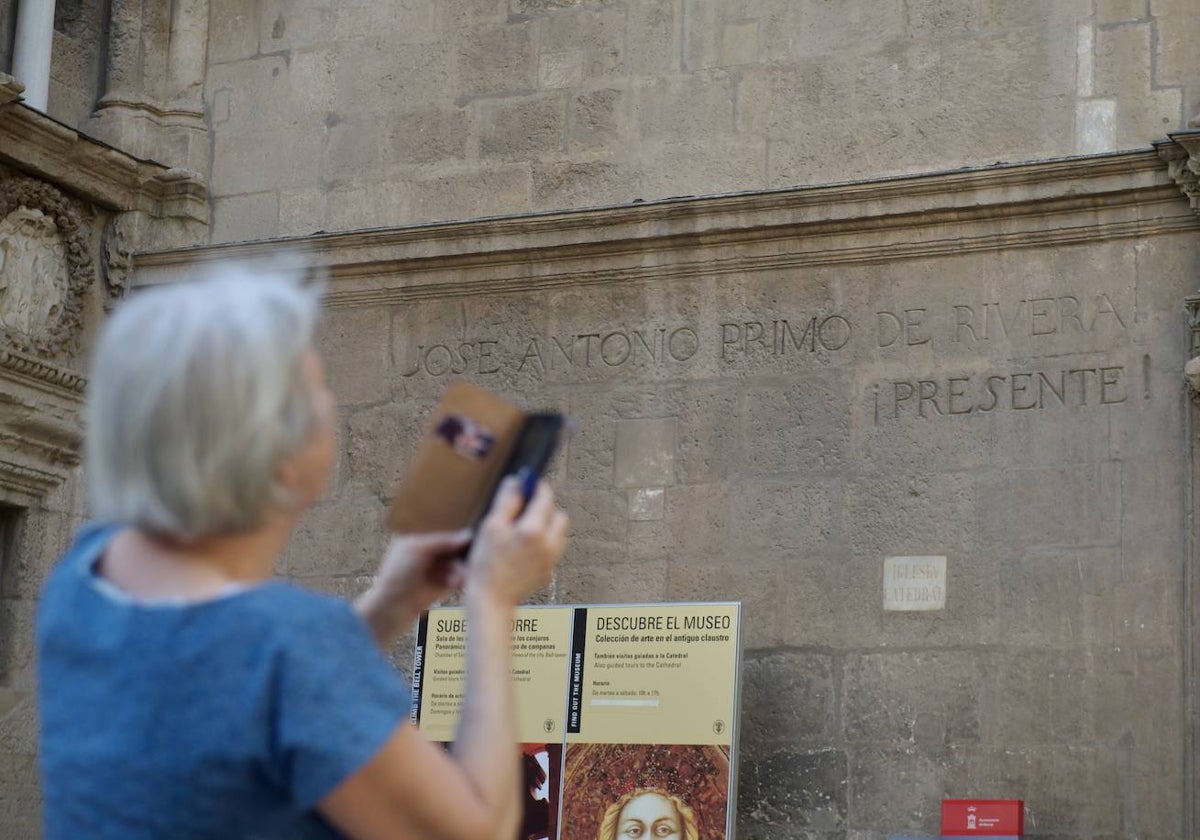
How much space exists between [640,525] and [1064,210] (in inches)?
66.9

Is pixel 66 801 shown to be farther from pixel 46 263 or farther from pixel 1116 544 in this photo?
pixel 46 263

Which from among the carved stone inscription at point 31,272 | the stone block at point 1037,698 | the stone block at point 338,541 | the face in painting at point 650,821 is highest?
the carved stone inscription at point 31,272

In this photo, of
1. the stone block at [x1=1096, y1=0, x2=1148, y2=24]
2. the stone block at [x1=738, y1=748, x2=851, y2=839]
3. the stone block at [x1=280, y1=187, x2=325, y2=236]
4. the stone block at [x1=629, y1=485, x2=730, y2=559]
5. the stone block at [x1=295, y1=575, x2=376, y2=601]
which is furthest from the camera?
the stone block at [x1=280, y1=187, x2=325, y2=236]

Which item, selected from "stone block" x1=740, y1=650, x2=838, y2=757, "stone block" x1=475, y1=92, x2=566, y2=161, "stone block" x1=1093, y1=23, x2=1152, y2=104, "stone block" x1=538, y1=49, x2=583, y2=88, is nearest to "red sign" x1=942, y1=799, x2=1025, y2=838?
"stone block" x1=740, y1=650, x2=838, y2=757

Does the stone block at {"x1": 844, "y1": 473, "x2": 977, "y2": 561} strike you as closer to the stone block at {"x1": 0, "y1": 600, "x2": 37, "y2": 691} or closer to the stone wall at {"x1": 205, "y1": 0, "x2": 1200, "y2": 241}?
the stone wall at {"x1": 205, "y1": 0, "x2": 1200, "y2": 241}

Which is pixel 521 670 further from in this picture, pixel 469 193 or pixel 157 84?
pixel 157 84

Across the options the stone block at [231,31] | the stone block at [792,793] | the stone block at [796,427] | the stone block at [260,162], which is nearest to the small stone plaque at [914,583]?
the stone block at [796,427]

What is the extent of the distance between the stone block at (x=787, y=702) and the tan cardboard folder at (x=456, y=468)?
4.53 metres

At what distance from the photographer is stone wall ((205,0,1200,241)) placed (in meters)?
6.31

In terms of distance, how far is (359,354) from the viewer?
7.23 meters

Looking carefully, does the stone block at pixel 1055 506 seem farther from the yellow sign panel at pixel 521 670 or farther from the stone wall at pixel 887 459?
the yellow sign panel at pixel 521 670

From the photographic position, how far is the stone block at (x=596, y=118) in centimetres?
697

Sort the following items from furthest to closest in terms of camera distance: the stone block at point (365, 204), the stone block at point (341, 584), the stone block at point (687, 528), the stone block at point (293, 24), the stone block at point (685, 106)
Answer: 1. the stone block at point (293, 24)
2. the stone block at point (365, 204)
3. the stone block at point (341, 584)
4. the stone block at point (685, 106)
5. the stone block at point (687, 528)

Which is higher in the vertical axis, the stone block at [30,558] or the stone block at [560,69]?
the stone block at [560,69]
